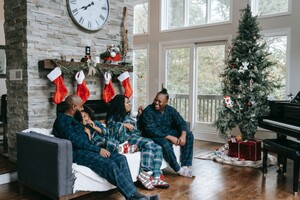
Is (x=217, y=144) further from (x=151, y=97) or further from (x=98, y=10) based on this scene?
(x=98, y=10)

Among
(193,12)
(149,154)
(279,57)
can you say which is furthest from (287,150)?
(193,12)

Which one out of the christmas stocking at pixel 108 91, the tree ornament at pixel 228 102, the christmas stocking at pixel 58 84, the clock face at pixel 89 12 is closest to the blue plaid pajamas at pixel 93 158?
the christmas stocking at pixel 58 84

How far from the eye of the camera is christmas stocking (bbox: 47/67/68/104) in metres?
3.60

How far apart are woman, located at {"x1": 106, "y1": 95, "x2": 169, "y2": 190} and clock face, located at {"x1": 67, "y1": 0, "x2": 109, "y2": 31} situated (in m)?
1.40

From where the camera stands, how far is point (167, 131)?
3.69m

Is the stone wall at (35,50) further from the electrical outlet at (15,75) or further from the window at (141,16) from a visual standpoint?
the window at (141,16)

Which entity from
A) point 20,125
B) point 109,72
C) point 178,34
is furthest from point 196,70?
point 20,125

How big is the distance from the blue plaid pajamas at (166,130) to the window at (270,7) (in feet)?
8.47

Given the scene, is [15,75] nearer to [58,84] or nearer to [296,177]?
[58,84]

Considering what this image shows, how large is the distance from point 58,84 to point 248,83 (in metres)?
2.72

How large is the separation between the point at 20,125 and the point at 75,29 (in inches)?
56.8

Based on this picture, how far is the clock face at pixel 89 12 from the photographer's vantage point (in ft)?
13.0

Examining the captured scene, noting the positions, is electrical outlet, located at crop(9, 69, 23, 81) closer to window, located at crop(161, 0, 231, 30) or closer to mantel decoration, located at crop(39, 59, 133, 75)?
mantel decoration, located at crop(39, 59, 133, 75)

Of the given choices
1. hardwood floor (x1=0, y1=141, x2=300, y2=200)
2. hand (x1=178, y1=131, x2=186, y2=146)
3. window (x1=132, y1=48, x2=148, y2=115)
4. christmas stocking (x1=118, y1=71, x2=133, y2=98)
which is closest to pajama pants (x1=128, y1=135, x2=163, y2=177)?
hardwood floor (x1=0, y1=141, x2=300, y2=200)
